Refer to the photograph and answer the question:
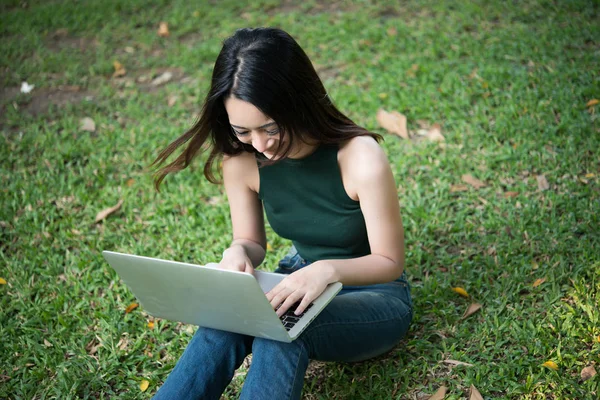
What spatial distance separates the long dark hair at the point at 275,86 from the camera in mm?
2053

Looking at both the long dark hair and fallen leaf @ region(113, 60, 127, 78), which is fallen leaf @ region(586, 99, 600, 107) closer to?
the long dark hair

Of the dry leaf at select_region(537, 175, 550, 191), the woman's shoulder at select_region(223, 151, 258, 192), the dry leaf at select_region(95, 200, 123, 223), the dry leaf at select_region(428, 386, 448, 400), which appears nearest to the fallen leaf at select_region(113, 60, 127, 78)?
the dry leaf at select_region(95, 200, 123, 223)

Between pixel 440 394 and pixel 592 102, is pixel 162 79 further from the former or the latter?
pixel 440 394

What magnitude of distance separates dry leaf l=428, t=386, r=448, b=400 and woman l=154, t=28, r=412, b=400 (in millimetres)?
234

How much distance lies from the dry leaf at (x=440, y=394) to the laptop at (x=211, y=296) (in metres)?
0.62

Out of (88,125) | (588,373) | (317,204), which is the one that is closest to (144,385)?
(317,204)

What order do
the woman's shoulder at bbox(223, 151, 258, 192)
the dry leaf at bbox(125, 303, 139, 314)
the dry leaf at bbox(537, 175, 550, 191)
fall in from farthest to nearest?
the dry leaf at bbox(537, 175, 550, 191) < the dry leaf at bbox(125, 303, 139, 314) < the woman's shoulder at bbox(223, 151, 258, 192)

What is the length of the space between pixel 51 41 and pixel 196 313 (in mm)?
4203

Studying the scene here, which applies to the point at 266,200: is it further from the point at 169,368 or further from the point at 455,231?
the point at 455,231

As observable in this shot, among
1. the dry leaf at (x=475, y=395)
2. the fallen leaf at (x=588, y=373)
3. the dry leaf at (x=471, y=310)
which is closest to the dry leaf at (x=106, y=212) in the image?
the dry leaf at (x=471, y=310)

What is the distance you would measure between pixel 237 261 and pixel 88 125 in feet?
8.42

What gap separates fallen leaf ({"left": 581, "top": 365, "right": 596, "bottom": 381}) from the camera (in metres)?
2.27

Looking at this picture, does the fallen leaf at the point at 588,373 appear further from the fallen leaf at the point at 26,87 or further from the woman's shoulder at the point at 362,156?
the fallen leaf at the point at 26,87

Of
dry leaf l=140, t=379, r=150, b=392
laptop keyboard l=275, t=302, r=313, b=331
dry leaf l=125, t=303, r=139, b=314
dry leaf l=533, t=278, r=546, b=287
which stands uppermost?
laptop keyboard l=275, t=302, r=313, b=331
